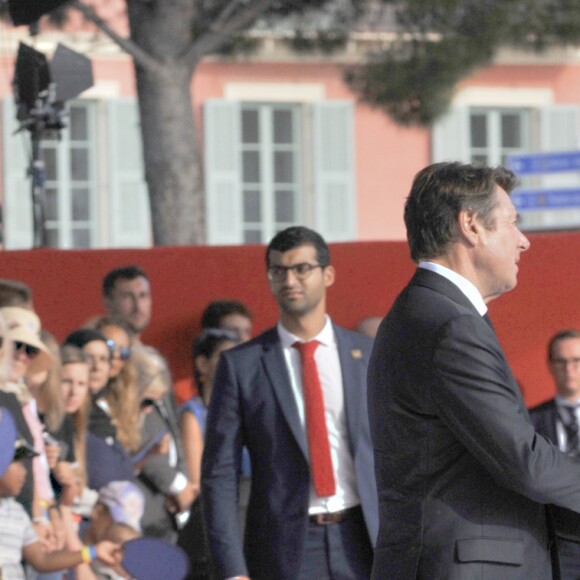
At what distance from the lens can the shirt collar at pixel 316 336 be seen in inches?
227

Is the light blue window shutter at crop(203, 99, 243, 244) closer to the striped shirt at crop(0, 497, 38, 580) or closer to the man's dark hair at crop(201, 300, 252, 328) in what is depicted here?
the man's dark hair at crop(201, 300, 252, 328)

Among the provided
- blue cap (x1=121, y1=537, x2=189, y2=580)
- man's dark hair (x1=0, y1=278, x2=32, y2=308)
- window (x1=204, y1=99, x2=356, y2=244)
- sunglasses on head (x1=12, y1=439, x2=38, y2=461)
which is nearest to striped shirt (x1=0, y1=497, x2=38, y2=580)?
sunglasses on head (x1=12, y1=439, x2=38, y2=461)

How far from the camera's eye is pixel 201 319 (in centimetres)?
834

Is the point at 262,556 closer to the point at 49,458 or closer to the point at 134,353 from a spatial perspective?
the point at 49,458

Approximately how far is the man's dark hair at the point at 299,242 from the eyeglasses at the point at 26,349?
1.07m

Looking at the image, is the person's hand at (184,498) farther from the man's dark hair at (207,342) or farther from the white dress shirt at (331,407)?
the white dress shirt at (331,407)

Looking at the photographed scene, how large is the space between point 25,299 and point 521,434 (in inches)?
163

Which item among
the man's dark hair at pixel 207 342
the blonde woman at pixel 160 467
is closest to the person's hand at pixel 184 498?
the blonde woman at pixel 160 467

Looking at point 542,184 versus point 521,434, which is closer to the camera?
point 521,434

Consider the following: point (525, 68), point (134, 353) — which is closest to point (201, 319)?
point (134, 353)

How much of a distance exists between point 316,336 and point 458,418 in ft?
7.73

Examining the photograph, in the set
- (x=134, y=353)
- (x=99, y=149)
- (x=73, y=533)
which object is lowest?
(x=73, y=533)

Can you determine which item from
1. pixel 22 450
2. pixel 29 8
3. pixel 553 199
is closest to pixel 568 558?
pixel 22 450

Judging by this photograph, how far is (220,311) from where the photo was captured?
812cm
